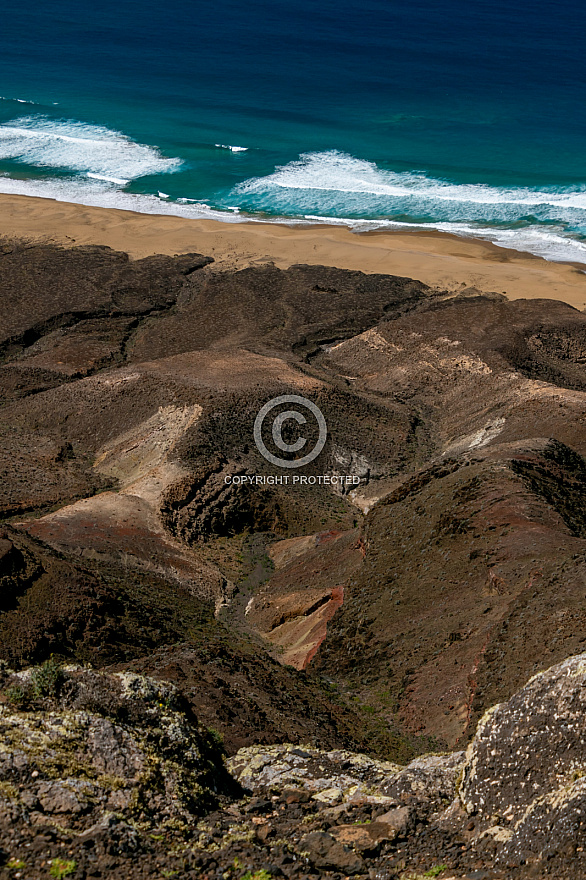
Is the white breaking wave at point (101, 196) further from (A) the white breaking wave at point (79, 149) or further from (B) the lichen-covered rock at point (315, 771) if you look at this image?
(B) the lichen-covered rock at point (315, 771)

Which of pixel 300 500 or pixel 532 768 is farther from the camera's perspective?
pixel 300 500

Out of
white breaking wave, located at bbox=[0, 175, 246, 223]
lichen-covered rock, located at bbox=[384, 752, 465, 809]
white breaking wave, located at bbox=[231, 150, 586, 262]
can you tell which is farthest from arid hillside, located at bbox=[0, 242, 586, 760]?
white breaking wave, located at bbox=[0, 175, 246, 223]

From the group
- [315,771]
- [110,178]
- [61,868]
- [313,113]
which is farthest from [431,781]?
[313,113]

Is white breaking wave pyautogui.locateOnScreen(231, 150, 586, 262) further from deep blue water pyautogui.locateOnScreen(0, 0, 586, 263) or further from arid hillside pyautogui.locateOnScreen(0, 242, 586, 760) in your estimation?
arid hillside pyautogui.locateOnScreen(0, 242, 586, 760)

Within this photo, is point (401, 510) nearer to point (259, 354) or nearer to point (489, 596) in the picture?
point (489, 596)

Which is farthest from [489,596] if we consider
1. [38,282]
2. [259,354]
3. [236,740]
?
[38,282]

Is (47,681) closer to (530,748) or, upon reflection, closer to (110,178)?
(530,748)
